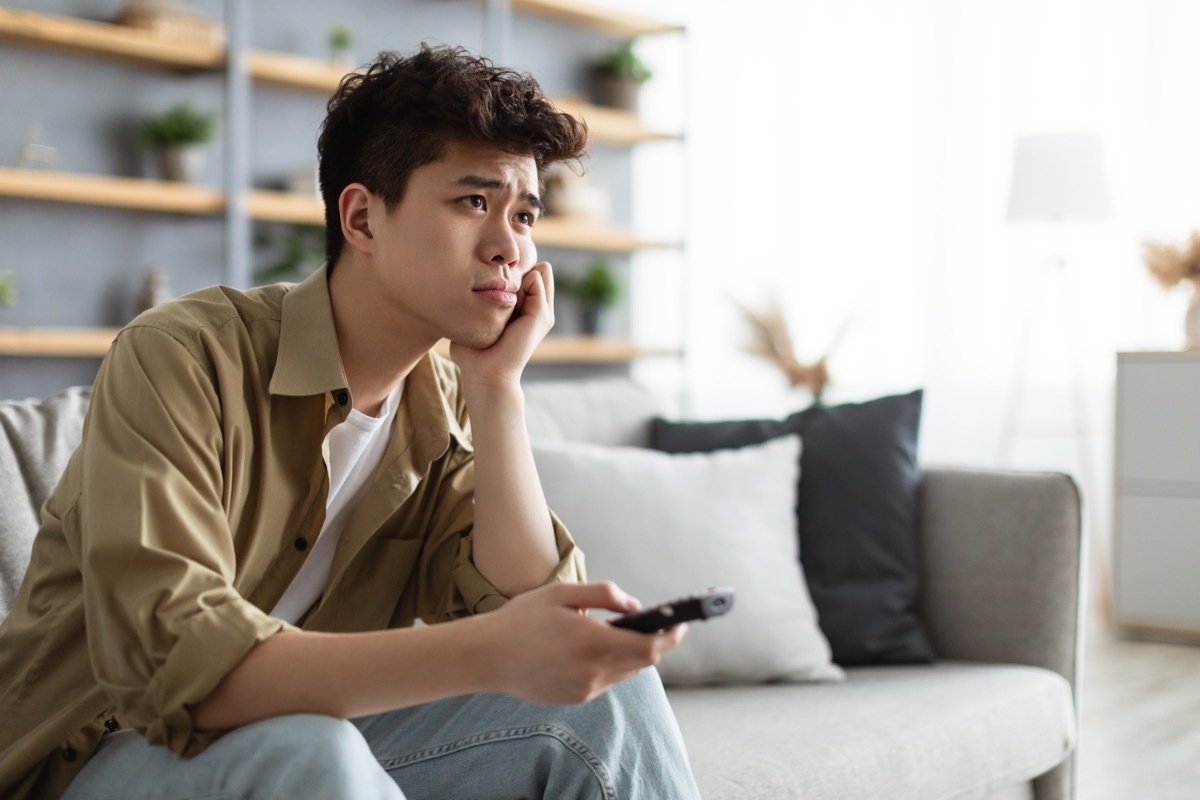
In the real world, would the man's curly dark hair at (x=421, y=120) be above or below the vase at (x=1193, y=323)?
above

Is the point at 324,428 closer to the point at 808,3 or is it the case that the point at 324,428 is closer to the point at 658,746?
the point at 658,746

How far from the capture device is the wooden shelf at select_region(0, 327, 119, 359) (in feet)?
11.0

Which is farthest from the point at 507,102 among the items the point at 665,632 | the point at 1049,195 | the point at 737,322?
the point at 737,322

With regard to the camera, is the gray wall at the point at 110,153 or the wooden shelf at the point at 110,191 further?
the gray wall at the point at 110,153

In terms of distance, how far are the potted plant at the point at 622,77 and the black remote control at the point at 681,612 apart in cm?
424

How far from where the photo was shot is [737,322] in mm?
5148

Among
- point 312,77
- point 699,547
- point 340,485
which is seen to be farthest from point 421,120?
point 312,77

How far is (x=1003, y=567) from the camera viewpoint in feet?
7.24

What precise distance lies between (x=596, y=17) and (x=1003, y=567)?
11.0 feet

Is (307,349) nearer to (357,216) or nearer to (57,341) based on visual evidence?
A: (357,216)

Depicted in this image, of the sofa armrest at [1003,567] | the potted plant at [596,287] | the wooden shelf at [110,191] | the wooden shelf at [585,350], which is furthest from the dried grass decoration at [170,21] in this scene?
the sofa armrest at [1003,567]

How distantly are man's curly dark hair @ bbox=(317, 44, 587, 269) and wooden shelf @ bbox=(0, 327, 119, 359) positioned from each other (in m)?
→ 2.20

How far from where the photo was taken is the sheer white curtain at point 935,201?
493cm

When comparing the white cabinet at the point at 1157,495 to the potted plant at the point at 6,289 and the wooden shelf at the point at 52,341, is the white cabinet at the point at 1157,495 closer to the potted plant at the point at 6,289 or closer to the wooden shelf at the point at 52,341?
the wooden shelf at the point at 52,341
